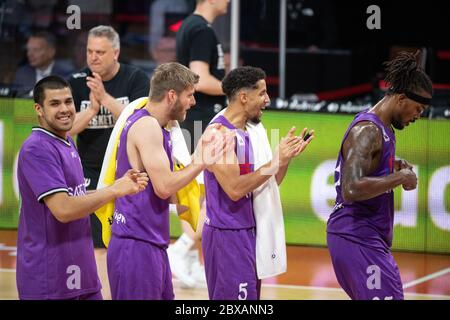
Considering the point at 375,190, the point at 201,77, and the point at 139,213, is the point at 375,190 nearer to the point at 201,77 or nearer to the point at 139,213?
the point at 139,213

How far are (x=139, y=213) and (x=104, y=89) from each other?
2.20 metres

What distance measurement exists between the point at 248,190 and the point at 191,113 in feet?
8.88

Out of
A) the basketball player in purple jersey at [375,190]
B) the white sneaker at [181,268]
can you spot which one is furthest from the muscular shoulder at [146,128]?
the white sneaker at [181,268]

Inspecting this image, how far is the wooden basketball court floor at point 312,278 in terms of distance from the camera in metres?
9.02

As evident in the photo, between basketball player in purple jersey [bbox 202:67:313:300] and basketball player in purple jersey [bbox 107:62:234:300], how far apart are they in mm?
272

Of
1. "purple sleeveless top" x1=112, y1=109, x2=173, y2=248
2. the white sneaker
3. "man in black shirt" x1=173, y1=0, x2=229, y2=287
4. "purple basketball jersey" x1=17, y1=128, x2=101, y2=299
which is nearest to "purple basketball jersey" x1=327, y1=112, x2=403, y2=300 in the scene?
"purple sleeveless top" x1=112, y1=109, x2=173, y2=248

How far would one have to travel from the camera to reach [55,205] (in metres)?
5.98

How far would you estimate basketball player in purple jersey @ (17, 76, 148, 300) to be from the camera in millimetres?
5988

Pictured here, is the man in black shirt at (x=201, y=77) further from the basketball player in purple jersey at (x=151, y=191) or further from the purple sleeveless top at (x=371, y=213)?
the purple sleeveless top at (x=371, y=213)

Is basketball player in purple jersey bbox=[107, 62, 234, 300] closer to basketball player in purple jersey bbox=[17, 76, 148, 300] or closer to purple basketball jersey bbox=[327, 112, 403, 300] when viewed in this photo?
basketball player in purple jersey bbox=[17, 76, 148, 300]

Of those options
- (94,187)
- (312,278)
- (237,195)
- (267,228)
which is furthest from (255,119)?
(312,278)
